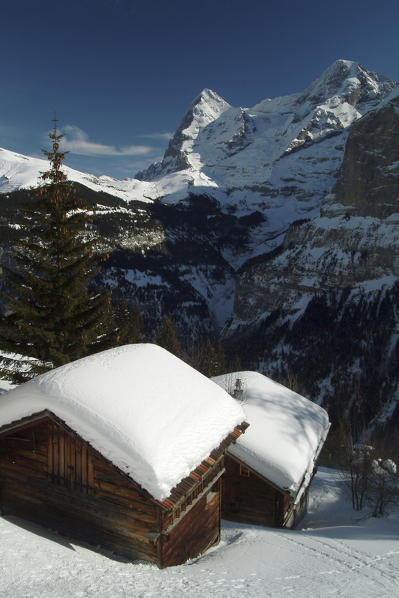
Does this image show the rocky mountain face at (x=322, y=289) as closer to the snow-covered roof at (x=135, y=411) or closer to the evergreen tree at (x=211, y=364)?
the evergreen tree at (x=211, y=364)

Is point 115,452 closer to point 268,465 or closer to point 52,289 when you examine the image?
point 52,289

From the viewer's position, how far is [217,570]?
30.6 ft

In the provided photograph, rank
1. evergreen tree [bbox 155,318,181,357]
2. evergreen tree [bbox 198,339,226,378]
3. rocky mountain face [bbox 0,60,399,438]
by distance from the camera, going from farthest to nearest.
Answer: rocky mountain face [bbox 0,60,399,438] → evergreen tree [bbox 155,318,181,357] → evergreen tree [bbox 198,339,226,378]

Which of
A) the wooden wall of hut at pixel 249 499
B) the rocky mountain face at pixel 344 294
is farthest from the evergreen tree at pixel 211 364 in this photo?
the rocky mountain face at pixel 344 294

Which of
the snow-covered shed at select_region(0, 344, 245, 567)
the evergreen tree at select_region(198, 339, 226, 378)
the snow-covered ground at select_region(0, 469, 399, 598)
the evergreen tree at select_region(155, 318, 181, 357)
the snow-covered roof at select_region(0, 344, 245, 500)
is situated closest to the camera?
the snow-covered ground at select_region(0, 469, 399, 598)

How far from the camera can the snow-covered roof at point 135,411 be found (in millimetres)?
8734

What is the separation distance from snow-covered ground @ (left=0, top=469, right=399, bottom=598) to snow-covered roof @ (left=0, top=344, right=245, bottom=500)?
5.71 feet

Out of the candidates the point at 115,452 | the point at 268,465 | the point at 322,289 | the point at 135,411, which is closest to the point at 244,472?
the point at 268,465

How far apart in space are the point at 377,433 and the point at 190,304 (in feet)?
327

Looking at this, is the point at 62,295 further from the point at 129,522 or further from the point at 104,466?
the point at 129,522

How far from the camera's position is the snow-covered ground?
23.7ft

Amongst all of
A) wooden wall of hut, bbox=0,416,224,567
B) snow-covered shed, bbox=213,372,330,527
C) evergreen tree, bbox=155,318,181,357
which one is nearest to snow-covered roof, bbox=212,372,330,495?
snow-covered shed, bbox=213,372,330,527

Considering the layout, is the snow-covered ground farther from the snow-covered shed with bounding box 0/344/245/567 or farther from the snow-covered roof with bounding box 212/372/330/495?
the snow-covered roof with bounding box 212/372/330/495

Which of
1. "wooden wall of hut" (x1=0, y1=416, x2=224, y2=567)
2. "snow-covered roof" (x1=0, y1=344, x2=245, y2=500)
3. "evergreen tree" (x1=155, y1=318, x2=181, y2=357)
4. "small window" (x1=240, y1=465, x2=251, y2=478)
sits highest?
"snow-covered roof" (x1=0, y1=344, x2=245, y2=500)
